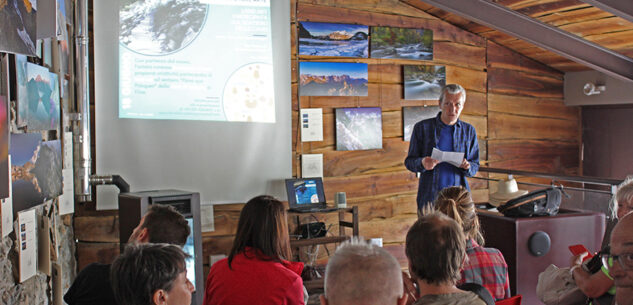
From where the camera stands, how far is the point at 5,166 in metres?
2.20

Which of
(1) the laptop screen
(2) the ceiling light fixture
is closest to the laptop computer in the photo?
(1) the laptop screen

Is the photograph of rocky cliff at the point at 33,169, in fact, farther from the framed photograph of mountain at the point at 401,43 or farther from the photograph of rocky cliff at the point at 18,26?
the framed photograph of mountain at the point at 401,43

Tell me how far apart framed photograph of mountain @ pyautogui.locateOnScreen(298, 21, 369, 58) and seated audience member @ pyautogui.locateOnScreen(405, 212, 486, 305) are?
3.55 metres

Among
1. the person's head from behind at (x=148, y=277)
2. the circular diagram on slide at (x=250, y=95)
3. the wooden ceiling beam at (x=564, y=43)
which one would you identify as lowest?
the person's head from behind at (x=148, y=277)

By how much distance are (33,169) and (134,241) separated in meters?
0.67

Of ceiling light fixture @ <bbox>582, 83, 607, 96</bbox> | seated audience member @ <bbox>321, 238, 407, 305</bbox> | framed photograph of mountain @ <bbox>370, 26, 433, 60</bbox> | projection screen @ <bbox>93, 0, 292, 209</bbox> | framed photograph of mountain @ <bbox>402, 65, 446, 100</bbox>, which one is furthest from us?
ceiling light fixture @ <bbox>582, 83, 607, 96</bbox>

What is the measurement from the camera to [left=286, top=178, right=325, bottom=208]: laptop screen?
5.10 metres

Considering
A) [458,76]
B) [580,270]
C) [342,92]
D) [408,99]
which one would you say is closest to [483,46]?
[458,76]

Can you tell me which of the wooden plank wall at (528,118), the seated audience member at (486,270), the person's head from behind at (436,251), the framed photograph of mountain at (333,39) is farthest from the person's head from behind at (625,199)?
the wooden plank wall at (528,118)

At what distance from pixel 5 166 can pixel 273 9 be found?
3.24 m

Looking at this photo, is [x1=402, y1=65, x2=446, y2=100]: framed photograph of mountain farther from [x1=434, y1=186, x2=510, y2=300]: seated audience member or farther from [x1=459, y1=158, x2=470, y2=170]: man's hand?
[x1=434, y1=186, x2=510, y2=300]: seated audience member

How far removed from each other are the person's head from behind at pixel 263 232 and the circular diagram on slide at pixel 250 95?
257 cm

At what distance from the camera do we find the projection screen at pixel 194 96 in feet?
14.9

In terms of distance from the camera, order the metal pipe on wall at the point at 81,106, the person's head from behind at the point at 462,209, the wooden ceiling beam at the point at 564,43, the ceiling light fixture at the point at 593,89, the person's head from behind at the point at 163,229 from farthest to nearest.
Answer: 1. the ceiling light fixture at the point at 593,89
2. the wooden ceiling beam at the point at 564,43
3. the metal pipe on wall at the point at 81,106
4. the person's head from behind at the point at 462,209
5. the person's head from behind at the point at 163,229
